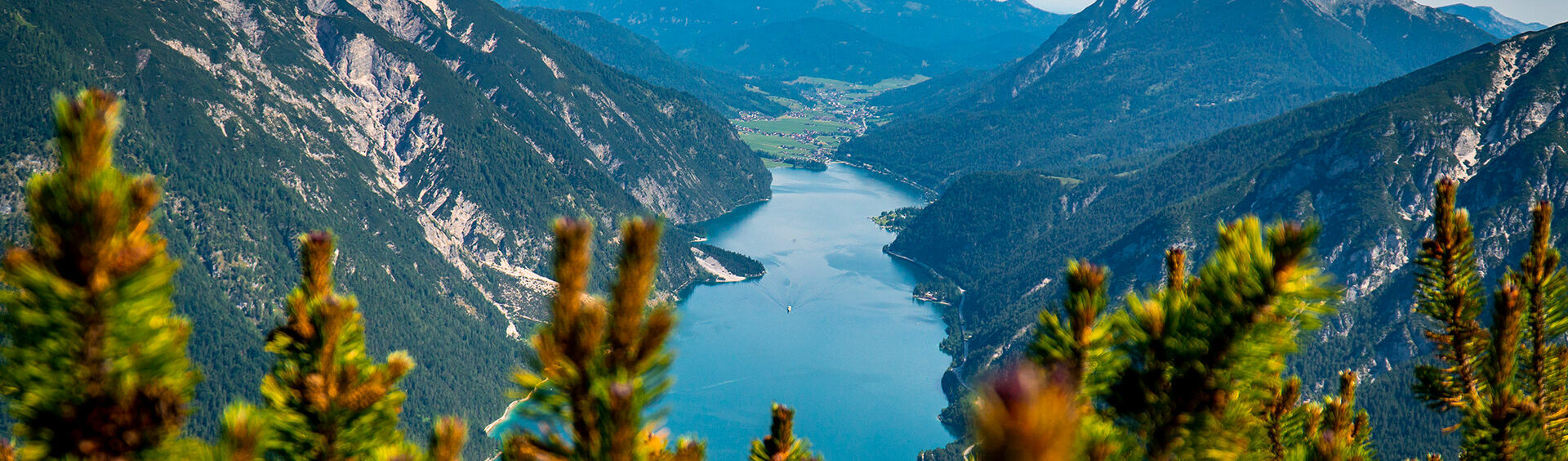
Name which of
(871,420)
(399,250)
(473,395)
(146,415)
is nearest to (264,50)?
(399,250)

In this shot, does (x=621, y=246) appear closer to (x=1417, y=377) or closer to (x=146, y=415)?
(x=146, y=415)

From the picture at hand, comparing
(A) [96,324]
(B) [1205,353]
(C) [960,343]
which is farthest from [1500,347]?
(C) [960,343]

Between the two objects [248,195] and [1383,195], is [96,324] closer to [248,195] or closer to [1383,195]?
[248,195]

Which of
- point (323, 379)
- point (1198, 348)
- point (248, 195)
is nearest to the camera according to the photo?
point (1198, 348)

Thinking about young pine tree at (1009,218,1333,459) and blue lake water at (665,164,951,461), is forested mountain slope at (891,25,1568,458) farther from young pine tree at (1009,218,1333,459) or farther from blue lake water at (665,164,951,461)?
young pine tree at (1009,218,1333,459)

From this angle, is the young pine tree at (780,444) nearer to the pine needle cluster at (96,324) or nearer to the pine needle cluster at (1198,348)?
the pine needle cluster at (1198,348)

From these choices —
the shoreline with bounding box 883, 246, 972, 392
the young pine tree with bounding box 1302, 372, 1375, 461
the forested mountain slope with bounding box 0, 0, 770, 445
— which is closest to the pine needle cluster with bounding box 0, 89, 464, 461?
the young pine tree with bounding box 1302, 372, 1375, 461

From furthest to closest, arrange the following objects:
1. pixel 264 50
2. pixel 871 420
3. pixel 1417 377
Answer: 1. pixel 264 50
2. pixel 871 420
3. pixel 1417 377

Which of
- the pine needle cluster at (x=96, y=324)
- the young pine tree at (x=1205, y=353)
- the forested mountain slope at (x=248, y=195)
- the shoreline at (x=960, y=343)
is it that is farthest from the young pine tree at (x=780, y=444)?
the forested mountain slope at (x=248, y=195)
